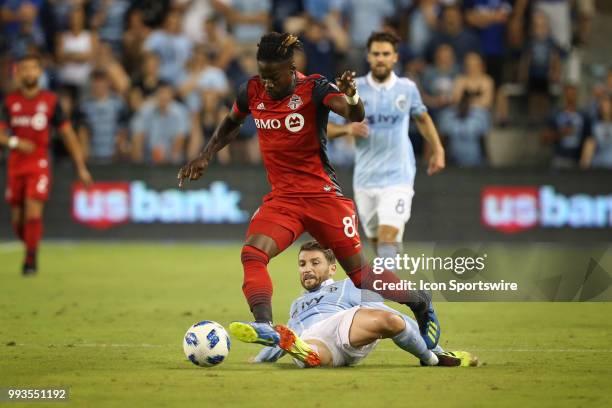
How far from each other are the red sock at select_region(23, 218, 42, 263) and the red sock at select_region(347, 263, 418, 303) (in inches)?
311

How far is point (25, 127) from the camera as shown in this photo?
1583 cm

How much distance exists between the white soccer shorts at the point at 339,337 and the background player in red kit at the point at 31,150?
7.80 metres

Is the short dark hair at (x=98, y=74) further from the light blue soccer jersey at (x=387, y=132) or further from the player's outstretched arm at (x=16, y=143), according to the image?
the light blue soccer jersey at (x=387, y=132)

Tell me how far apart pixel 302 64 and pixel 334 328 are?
471 inches

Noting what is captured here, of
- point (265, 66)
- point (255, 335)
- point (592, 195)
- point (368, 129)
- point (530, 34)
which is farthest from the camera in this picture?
point (530, 34)

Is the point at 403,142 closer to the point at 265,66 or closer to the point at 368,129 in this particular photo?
the point at 368,129

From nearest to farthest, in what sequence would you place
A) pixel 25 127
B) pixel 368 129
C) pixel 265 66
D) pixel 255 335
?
pixel 255 335 < pixel 265 66 < pixel 368 129 < pixel 25 127

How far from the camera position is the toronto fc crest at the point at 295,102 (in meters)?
8.53

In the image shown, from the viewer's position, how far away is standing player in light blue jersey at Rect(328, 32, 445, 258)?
1194cm

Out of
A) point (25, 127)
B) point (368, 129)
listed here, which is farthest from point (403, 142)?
point (25, 127)

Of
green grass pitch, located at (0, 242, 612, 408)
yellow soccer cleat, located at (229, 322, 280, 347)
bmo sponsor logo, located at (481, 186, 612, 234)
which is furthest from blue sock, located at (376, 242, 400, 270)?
bmo sponsor logo, located at (481, 186, 612, 234)

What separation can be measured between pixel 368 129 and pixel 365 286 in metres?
3.63

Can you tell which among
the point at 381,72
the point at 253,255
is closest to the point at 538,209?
the point at 381,72

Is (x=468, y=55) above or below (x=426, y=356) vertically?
above
